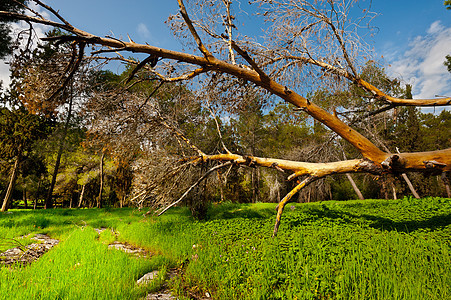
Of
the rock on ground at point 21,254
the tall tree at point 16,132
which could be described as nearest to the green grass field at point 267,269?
the rock on ground at point 21,254

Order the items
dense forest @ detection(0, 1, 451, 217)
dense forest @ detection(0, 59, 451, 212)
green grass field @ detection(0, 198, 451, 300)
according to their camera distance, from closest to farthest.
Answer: green grass field @ detection(0, 198, 451, 300) → dense forest @ detection(0, 1, 451, 217) → dense forest @ detection(0, 59, 451, 212)

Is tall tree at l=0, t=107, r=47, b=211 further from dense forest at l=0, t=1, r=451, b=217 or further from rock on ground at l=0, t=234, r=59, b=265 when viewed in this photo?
rock on ground at l=0, t=234, r=59, b=265

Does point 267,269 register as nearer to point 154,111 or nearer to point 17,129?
point 154,111

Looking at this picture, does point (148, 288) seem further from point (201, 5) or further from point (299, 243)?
point (201, 5)

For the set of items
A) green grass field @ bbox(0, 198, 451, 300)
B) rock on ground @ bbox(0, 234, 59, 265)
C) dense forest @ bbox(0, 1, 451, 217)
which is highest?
dense forest @ bbox(0, 1, 451, 217)

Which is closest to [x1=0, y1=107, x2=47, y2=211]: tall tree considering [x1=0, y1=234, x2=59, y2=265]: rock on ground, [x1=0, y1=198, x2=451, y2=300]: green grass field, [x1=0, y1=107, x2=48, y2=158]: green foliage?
[x1=0, y1=107, x2=48, y2=158]: green foliage

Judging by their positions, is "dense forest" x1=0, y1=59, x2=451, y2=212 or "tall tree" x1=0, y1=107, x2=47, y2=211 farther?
"tall tree" x1=0, y1=107, x2=47, y2=211

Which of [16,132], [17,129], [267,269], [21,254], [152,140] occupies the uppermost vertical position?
[17,129]

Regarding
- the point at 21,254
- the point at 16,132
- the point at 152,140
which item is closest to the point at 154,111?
the point at 152,140

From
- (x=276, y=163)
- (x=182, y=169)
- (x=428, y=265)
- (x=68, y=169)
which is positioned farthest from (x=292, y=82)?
(x=68, y=169)

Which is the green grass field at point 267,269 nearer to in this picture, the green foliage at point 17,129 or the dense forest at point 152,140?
the dense forest at point 152,140

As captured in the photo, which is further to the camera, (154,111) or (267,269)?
(154,111)

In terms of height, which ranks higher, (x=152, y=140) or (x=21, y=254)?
(x=152, y=140)

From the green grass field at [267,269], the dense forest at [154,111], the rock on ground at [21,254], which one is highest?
the dense forest at [154,111]
